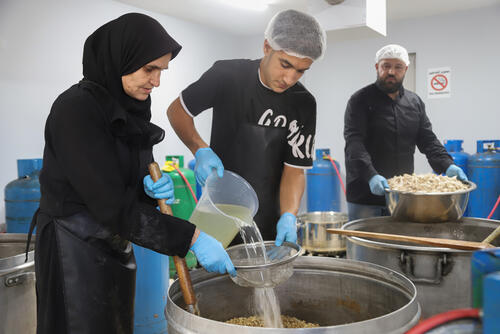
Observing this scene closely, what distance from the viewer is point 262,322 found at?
130 cm

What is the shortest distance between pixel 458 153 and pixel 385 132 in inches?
83.2

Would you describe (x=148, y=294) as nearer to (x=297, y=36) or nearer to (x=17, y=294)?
(x=17, y=294)

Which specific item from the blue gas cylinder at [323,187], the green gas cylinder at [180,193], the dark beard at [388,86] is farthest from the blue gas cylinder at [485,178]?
the green gas cylinder at [180,193]

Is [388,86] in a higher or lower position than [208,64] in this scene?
lower

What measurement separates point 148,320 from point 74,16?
2.87 metres

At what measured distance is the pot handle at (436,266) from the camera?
1319 millimetres

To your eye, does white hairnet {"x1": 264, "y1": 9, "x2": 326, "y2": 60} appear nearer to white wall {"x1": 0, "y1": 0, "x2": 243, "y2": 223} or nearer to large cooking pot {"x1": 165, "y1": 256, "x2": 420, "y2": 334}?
large cooking pot {"x1": 165, "y1": 256, "x2": 420, "y2": 334}

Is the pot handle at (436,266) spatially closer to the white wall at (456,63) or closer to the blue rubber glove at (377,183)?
the blue rubber glove at (377,183)

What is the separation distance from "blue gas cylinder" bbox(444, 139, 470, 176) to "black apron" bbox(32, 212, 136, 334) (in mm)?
4033

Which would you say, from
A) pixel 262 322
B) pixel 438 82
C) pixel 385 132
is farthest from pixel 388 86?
pixel 438 82

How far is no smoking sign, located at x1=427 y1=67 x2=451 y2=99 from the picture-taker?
4.74m

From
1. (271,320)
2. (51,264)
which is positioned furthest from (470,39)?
(51,264)

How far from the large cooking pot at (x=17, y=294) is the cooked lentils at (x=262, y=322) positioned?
0.82 m

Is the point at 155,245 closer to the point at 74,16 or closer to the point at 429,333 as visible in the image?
the point at 429,333
